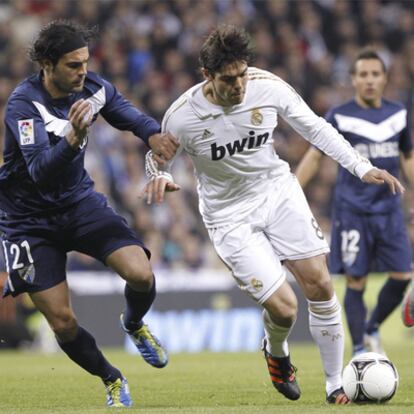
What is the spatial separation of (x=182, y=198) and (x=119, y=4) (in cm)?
424

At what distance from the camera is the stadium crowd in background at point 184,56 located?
55.6ft

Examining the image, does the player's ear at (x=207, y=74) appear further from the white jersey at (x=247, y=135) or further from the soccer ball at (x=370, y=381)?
the soccer ball at (x=370, y=381)

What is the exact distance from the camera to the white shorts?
23.8 feet

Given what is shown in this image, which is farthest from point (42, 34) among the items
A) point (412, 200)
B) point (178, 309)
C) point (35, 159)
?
point (412, 200)

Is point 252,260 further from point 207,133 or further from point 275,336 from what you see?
point 207,133

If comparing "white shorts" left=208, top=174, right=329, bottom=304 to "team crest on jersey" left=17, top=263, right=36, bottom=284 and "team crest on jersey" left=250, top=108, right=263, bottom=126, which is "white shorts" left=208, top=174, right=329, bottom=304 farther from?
"team crest on jersey" left=17, top=263, right=36, bottom=284

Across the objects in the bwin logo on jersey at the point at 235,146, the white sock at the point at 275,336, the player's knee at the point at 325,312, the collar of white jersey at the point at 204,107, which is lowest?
the white sock at the point at 275,336

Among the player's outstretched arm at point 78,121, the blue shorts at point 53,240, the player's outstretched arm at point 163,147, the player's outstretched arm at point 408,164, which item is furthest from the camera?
the player's outstretched arm at point 408,164

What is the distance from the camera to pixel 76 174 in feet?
24.4

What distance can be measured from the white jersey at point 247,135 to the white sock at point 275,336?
70cm

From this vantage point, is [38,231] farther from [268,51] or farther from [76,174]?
[268,51]

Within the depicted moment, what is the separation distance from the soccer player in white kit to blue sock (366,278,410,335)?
3.26 metres

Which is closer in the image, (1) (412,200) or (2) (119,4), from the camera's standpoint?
(1) (412,200)

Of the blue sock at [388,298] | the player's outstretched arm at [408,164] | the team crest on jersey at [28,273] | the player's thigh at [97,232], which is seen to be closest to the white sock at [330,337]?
the player's thigh at [97,232]
